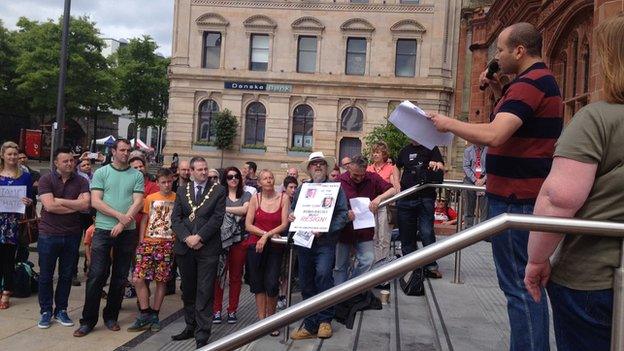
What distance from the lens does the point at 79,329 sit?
6.98m

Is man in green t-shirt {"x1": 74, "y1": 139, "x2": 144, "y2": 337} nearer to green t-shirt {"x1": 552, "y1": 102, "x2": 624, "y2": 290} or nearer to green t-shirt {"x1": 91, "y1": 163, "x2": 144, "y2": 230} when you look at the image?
green t-shirt {"x1": 91, "y1": 163, "x2": 144, "y2": 230}

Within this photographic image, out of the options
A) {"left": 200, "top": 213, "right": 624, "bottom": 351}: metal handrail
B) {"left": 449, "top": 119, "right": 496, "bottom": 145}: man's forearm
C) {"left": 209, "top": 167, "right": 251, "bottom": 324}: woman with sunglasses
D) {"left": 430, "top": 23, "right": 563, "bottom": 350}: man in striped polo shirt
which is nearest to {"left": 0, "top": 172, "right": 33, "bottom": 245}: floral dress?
{"left": 209, "top": 167, "right": 251, "bottom": 324}: woman with sunglasses

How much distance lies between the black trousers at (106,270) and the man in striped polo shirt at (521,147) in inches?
204

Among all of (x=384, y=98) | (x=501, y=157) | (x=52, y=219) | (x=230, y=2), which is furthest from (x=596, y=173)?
(x=230, y=2)

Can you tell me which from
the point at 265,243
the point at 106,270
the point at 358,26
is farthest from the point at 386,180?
the point at 358,26

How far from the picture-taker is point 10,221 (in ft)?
26.4

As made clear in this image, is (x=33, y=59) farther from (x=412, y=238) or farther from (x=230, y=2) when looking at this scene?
(x=412, y=238)

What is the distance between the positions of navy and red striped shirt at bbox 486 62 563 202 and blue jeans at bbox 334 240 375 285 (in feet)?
12.5

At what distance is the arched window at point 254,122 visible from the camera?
136ft

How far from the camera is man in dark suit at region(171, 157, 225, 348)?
22.2ft

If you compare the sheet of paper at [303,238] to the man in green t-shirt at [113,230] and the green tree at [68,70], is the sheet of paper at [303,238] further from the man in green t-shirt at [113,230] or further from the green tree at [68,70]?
the green tree at [68,70]

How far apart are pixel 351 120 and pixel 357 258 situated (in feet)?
112

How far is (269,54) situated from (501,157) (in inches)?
1535

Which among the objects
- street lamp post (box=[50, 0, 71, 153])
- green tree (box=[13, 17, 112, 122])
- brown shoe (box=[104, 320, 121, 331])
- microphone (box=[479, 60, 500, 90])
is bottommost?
brown shoe (box=[104, 320, 121, 331])
